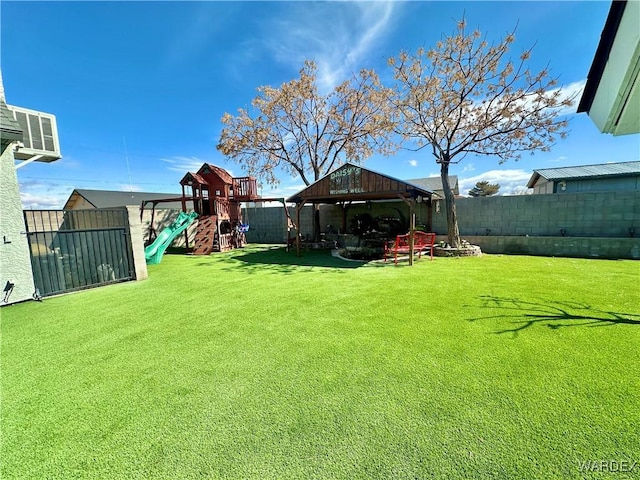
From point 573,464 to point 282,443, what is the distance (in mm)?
1816

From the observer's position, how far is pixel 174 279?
22.5 ft

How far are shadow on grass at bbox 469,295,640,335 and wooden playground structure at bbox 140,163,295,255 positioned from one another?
366 inches

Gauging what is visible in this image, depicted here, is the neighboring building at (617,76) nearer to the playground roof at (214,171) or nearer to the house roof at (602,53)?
the house roof at (602,53)

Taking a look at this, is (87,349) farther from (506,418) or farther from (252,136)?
(252,136)

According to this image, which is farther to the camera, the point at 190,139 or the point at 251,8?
the point at 190,139

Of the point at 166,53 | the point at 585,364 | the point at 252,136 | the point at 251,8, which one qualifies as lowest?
the point at 585,364

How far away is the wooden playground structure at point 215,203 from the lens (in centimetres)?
1227

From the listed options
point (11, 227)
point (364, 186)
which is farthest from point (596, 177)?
point (11, 227)

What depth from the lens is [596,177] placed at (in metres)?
15.1

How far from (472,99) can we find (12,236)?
519 inches

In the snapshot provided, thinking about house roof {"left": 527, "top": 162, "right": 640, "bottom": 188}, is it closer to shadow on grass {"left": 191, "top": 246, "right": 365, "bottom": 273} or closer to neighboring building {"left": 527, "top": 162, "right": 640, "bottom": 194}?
neighboring building {"left": 527, "top": 162, "right": 640, "bottom": 194}

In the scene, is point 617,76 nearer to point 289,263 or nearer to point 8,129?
point 289,263

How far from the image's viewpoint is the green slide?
31.6 feet

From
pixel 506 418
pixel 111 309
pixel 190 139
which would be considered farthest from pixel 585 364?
pixel 190 139
